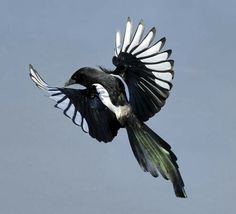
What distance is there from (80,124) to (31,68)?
0.62 metres

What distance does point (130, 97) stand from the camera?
13.7 ft

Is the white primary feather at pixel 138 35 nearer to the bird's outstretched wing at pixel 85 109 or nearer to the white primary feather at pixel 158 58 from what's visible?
the white primary feather at pixel 158 58

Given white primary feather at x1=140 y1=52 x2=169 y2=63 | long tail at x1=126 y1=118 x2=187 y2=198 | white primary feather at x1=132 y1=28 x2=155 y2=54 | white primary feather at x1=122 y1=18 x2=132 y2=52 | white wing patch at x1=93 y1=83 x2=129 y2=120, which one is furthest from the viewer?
white primary feather at x1=122 y1=18 x2=132 y2=52

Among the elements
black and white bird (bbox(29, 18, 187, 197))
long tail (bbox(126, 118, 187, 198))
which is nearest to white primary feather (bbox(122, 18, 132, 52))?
black and white bird (bbox(29, 18, 187, 197))

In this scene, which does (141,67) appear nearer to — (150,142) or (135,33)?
(135,33)

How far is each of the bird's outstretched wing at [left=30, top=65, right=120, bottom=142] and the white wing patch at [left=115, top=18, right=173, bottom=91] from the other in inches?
15.2

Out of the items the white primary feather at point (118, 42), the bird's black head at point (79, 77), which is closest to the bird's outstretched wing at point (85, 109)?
the bird's black head at point (79, 77)

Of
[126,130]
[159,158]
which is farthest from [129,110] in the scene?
[159,158]

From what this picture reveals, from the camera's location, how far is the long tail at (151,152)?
3803mm

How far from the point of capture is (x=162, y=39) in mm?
4168

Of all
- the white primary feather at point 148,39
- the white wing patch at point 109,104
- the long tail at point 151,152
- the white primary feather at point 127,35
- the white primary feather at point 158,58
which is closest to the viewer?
the long tail at point 151,152

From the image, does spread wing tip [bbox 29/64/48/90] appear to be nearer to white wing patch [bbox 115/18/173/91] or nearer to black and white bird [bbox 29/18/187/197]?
black and white bird [bbox 29/18/187/197]

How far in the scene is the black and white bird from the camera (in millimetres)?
3898

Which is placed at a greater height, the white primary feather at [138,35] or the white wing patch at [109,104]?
the white primary feather at [138,35]
